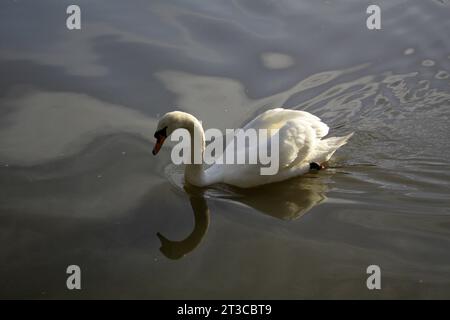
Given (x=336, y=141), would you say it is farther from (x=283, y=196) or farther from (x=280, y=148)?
(x=283, y=196)

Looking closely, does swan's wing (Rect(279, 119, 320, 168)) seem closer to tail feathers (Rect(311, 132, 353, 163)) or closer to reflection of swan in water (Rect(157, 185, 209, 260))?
tail feathers (Rect(311, 132, 353, 163))

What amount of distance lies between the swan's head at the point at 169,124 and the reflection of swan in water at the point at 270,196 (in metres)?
0.53

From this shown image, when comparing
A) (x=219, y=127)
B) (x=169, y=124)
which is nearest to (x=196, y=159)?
(x=169, y=124)

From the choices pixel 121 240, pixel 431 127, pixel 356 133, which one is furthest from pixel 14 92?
pixel 431 127

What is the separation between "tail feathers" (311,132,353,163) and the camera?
27.5ft

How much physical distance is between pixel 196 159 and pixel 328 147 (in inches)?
61.7

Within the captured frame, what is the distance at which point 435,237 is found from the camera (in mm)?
7012

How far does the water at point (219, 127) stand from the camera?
6531 mm

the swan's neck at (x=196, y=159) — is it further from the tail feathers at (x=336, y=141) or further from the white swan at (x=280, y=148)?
the tail feathers at (x=336, y=141)

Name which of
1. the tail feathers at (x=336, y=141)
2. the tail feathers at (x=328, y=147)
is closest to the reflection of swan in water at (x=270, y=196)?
the tail feathers at (x=328, y=147)

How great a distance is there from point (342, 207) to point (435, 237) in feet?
3.19

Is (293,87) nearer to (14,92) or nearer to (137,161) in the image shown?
(137,161)

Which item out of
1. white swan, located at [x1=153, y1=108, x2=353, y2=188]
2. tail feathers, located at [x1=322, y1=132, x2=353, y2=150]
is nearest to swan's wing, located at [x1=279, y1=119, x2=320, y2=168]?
white swan, located at [x1=153, y1=108, x2=353, y2=188]

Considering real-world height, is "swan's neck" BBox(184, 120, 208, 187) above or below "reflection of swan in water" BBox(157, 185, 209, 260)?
above
